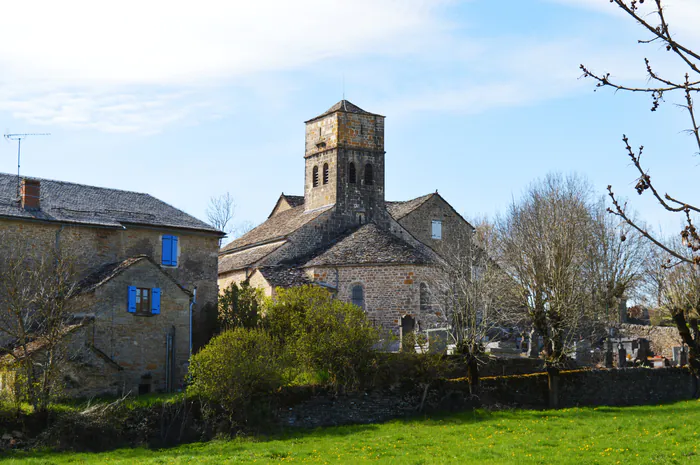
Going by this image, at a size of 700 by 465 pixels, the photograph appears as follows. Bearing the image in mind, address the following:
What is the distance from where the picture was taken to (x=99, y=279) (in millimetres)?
25828

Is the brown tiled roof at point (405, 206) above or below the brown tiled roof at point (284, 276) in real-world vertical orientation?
above

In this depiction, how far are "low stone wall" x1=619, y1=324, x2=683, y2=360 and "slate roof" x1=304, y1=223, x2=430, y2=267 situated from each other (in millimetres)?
10491

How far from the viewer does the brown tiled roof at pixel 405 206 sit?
4989cm

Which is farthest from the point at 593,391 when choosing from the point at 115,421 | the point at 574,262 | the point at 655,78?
the point at 655,78

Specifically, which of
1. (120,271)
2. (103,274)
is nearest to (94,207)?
(103,274)

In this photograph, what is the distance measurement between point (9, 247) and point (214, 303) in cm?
793

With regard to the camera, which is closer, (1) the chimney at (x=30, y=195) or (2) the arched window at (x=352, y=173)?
(1) the chimney at (x=30, y=195)

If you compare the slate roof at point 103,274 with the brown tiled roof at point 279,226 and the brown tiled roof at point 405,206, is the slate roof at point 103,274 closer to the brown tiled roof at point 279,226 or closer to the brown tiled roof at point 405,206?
the brown tiled roof at point 279,226

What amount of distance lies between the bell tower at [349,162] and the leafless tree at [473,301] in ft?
21.9

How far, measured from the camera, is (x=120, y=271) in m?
25.5

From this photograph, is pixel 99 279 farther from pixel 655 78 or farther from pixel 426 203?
pixel 426 203

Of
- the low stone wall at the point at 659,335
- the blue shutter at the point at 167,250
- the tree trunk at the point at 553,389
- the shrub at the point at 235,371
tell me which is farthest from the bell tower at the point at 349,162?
the shrub at the point at 235,371

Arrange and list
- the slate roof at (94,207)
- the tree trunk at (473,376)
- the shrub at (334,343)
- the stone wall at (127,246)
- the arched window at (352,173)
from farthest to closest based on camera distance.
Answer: the arched window at (352,173)
the slate roof at (94,207)
the stone wall at (127,246)
the tree trunk at (473,376)
the shrub at (334,343)

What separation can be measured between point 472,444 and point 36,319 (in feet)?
44.2
